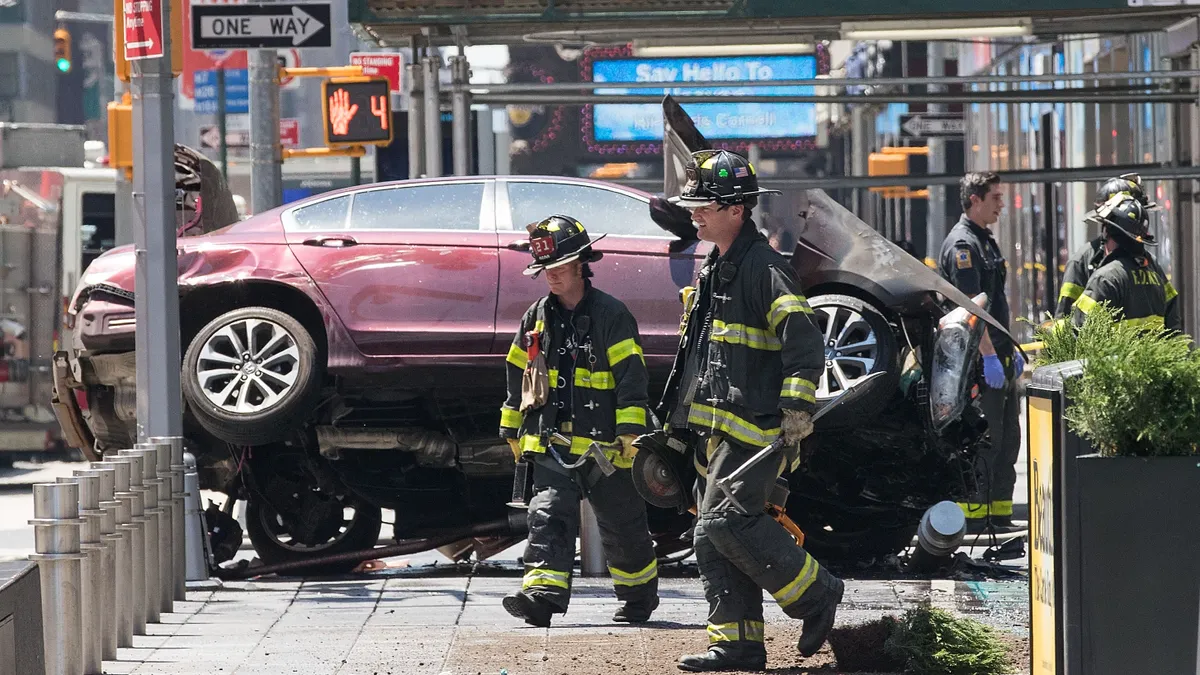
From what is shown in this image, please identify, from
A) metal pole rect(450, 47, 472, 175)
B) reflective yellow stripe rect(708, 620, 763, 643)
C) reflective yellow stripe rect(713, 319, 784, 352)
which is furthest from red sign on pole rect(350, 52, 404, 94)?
reflective yellow stripe rect(708, 620, 763, 643)

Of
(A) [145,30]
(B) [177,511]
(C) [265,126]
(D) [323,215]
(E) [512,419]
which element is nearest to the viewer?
(E) [512,419]

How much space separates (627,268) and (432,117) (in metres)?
3.17

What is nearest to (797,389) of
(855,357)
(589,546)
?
(855,357)

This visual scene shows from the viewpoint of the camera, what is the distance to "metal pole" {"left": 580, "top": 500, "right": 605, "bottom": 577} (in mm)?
9781

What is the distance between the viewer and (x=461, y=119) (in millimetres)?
12430

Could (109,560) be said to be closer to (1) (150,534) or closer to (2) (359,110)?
(1) (150,534)

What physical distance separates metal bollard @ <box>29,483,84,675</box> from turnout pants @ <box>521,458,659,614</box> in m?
1.97

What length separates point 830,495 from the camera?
1007cm

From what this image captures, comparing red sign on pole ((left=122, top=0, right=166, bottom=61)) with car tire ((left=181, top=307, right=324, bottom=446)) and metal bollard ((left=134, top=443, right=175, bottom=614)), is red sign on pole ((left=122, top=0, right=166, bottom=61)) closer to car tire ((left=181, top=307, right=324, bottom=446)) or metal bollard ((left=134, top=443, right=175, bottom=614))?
car tire ((left=181, top=307, right=324, bottom=446))

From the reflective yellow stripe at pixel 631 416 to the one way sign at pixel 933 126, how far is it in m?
13.1

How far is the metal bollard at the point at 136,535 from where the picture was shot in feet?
26.0

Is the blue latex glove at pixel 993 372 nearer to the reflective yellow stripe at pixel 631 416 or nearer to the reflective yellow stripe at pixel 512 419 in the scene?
the reflective yellow stripe at pixel 631 416

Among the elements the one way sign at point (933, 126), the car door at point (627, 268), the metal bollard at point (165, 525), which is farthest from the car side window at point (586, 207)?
the one way sign at point (933, 126)

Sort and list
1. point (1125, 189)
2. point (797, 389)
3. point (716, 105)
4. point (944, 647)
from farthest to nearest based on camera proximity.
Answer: point (716, 105) < point (1125, 189) < point (797, 389) < point (944, 647)
